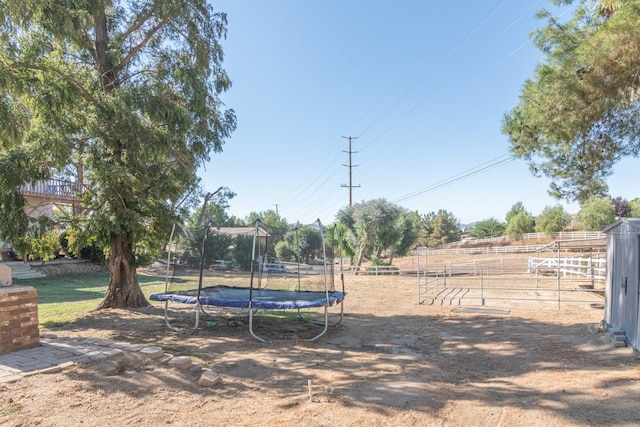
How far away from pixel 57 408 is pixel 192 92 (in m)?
6.48

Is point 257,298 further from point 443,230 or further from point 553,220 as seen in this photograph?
point 443,230

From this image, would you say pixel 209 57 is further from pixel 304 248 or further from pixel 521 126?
pixel 521 126

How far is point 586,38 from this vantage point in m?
5.22

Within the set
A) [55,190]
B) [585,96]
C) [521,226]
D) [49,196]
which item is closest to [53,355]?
[585,96]

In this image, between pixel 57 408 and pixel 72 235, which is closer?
pixel 57 408

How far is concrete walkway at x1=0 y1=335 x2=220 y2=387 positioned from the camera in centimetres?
429

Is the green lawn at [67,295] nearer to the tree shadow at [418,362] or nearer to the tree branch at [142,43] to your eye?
the tree shadow at [418,362]

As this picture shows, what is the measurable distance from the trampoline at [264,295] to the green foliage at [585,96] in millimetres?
4305

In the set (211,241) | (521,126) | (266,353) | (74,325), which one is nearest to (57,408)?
(266,353)

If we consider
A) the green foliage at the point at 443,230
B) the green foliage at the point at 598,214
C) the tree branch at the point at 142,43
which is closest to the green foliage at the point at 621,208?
the green foliage at the point at 598,214

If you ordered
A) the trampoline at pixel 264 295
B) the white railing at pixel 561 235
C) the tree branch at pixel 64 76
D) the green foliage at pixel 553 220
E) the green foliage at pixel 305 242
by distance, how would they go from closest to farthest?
the tree branch at pixel 64 76, the trampoline at pixel 264 295, the green foliage at pixel 305 242, the white railing at pixel 561 235, the green foliage at pixel 553 220

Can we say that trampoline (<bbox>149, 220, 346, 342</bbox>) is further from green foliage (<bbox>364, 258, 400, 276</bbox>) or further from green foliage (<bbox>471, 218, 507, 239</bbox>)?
green foliage (<bbox>471, 218, 507, 239</bbox>)

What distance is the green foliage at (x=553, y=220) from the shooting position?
4506cm

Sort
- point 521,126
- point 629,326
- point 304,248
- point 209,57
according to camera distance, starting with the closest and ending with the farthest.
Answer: point 629,326, point 521,126, point 209,57, point 304,248
